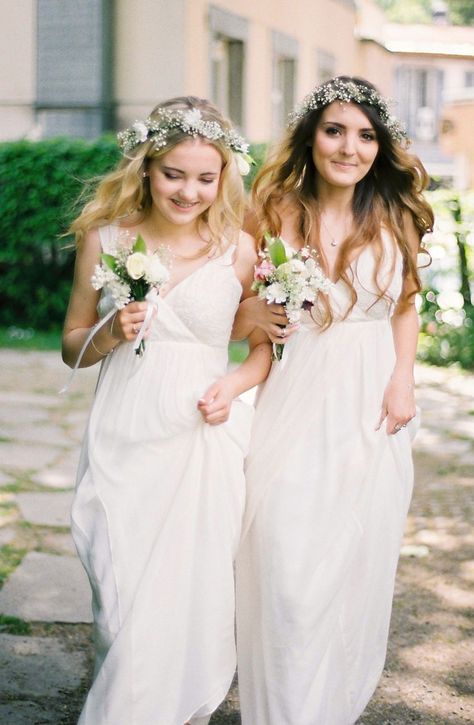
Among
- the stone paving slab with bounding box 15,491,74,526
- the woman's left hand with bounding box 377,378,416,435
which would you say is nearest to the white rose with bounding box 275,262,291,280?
the woman's left hand with bounding box 377,378,416,435

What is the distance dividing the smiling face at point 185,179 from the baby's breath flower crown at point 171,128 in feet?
0.10

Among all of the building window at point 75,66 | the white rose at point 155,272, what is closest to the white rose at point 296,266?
the white rose at point 155,272

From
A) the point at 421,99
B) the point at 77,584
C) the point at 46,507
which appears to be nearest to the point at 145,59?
the point at 46,507

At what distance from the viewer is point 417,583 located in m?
5.08

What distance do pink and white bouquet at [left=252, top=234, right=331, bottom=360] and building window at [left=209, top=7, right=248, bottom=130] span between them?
43.0ft

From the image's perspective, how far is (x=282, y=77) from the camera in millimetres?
18609

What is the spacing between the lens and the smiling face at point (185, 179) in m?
3.19

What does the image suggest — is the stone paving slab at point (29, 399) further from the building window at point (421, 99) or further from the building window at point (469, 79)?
the building window at point (469, 79)

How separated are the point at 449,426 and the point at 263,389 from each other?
15.6ft

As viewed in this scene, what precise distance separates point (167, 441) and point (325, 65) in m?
17.6

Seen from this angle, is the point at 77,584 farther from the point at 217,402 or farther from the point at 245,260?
the point at 245,260

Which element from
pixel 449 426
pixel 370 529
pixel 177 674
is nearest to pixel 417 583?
pixel 370 529

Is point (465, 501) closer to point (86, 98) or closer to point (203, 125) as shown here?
point (203, 125)

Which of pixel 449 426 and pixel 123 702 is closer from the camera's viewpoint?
pixel 123 702
